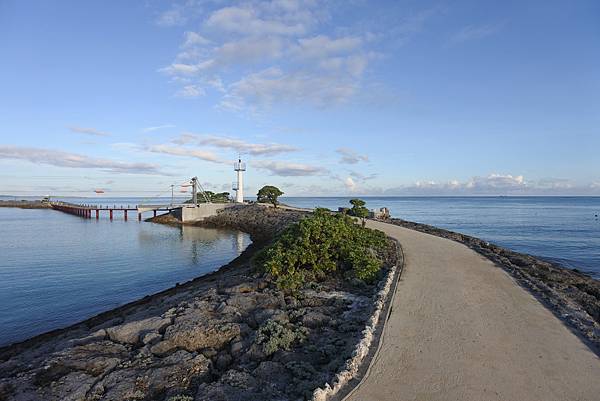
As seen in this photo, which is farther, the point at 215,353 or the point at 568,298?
the point at 568,298

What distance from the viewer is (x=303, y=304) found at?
9320 mm

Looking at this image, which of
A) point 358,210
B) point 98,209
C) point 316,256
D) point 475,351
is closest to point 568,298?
point 475,351

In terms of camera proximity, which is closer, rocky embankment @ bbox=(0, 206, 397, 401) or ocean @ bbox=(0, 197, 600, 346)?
rocky embankment @ bbox=(0, 206, 397, 401)

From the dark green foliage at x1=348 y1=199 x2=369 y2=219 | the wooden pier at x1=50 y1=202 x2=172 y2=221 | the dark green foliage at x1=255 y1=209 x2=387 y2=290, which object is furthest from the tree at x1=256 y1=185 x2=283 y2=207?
the dark green foliage at x1=255 y1=209 x2=387 y2=290

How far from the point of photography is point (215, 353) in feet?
23.1

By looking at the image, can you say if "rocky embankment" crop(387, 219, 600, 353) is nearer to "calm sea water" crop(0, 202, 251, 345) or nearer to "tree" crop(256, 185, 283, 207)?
"calm sea water" crop(0, 202, 251, 345)

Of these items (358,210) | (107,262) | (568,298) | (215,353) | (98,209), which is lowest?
(107,262)

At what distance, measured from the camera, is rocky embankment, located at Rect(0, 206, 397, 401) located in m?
5.75

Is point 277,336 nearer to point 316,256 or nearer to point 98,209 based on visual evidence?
point 316,256

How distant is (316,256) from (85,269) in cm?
1468

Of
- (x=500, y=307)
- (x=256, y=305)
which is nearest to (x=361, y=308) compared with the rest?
(x=256, y=305)

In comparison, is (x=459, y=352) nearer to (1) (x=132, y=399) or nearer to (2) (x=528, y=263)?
(1) (x=132, y=399)

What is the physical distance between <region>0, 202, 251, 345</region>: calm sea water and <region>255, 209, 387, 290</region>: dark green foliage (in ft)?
23.4

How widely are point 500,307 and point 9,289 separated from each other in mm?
19598
